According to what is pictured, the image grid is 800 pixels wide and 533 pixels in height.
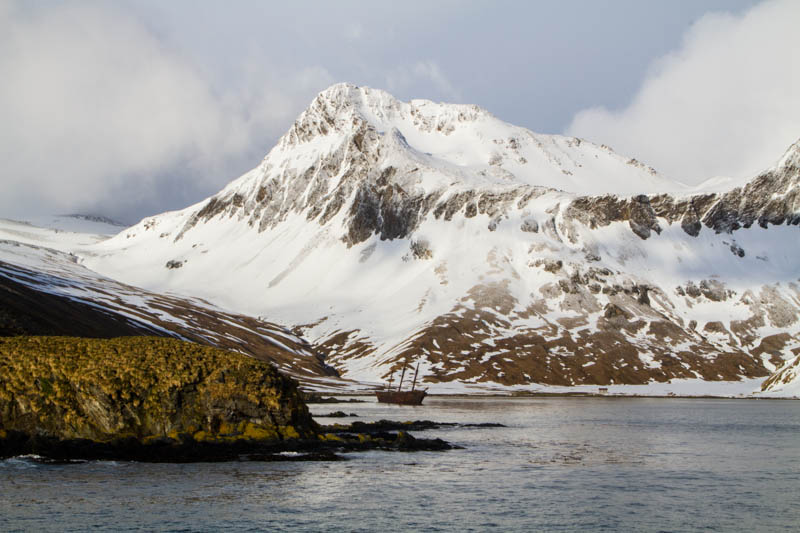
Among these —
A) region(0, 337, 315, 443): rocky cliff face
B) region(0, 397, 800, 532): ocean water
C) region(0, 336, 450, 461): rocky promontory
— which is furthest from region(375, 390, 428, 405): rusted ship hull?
region(0, 337, 315, 443): rocky cliff face

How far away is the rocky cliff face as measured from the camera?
193ft

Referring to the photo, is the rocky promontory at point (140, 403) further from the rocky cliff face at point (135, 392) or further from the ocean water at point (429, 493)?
the ocean water at point (429, 493)

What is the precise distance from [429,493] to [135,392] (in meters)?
26.6

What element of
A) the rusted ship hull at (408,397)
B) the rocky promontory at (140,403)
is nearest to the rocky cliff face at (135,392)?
the rocky promontory at (140,403)

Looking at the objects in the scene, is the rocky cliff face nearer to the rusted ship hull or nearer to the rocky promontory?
the rocky promontory

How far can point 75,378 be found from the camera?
5931 cm

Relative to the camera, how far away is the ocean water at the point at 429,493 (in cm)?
3825

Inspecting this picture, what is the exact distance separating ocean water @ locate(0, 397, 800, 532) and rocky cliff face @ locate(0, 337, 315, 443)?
5.36 meters

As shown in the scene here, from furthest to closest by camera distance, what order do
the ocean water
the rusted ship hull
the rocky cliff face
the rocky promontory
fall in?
the rusted ship hull, the rocky cliff face, the rocky promontory, the ocean water

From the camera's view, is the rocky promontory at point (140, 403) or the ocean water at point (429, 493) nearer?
the ocean water at point (429, 493)

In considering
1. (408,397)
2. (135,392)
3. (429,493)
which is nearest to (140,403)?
(135,392)

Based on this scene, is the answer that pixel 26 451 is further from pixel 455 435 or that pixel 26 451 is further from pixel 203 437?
pixel 455 435

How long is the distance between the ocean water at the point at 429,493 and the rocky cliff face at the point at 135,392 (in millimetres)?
5362

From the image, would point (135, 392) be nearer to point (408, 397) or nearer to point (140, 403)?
point (140, 403)
